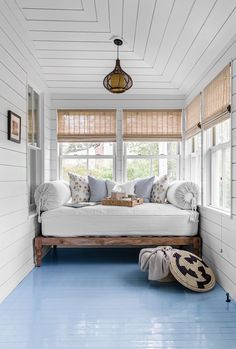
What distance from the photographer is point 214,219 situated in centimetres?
352

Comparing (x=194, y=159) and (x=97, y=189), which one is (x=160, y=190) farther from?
(x=97, y=189)

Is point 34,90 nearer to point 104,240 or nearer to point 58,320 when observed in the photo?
point 104,240

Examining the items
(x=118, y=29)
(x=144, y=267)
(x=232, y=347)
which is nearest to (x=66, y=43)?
(x=118, y=29)

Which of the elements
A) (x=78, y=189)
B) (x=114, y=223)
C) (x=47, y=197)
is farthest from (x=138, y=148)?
(x=47, y=197)

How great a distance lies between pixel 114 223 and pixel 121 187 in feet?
2.98

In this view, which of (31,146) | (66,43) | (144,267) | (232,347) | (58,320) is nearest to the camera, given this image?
(232,347)

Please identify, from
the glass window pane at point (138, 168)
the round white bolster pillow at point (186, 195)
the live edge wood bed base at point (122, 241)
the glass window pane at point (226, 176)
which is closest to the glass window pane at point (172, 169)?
the glass window pane at point (138, 168)

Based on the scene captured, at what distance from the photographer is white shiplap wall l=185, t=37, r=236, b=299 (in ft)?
9.64

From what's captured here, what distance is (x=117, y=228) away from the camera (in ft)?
13.2

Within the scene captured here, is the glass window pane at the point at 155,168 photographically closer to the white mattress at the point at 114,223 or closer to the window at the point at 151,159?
the window at the point at 151,159

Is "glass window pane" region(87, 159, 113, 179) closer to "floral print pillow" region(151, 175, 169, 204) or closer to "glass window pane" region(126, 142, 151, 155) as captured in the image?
"glass window pane" region(126, 142, 151, 155)

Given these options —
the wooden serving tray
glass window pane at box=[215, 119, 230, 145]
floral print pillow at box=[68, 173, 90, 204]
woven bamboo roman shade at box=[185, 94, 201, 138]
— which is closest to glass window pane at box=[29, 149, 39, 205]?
Result: floral print pillow at box=[68, 173, 90, 204]

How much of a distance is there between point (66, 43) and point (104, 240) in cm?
255

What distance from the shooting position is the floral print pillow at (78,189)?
4723mm
